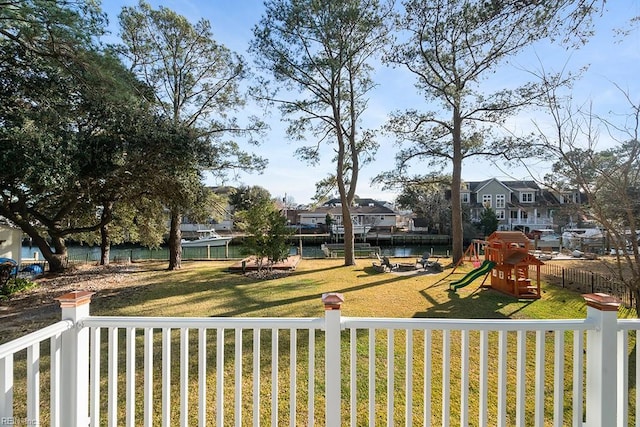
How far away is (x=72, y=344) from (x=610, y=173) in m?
5.97

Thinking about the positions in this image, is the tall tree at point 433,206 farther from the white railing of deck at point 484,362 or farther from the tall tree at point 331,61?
the white railing of deck at point 484,362

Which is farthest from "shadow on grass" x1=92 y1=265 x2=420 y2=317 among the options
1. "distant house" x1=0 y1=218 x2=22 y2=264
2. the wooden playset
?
"distant house" x1=0 y1=218 x2=22 y2=264

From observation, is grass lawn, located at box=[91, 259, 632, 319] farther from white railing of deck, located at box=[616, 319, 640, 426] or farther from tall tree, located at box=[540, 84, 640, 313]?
white railing of deck, located at box=[616, 319, 640, 426]

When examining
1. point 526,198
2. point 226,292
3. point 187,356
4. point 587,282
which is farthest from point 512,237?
point 526,198

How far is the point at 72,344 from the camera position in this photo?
2023mm

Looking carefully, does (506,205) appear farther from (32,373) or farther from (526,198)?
(32,373)

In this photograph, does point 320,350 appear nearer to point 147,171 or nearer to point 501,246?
point 501,246

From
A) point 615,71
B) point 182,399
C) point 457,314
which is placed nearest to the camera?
point 182,399

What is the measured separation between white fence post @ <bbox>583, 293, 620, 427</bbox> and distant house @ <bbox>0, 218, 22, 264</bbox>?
724 inches

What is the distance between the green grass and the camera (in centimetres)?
307

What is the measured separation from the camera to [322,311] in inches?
252

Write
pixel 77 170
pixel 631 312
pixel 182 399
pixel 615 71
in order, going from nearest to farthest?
pixel 182 399
pixel 615 71
pixel 631 312
pixel 77 170

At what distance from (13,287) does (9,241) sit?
7.84m

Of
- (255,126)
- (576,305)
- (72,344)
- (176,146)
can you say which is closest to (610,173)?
(576,305)
